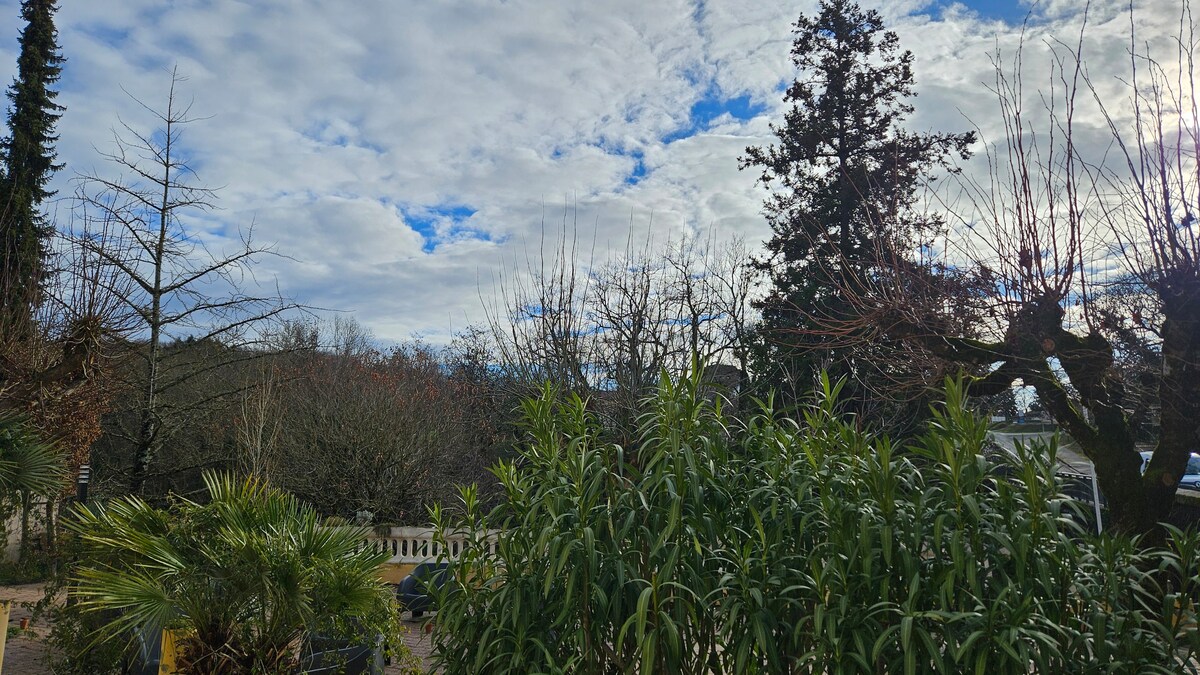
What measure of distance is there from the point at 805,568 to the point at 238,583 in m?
3.15

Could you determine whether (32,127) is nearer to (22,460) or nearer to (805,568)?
(22,460)

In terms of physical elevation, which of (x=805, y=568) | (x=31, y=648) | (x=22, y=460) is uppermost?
(x=22, y=460)

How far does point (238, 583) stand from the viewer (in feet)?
14.1

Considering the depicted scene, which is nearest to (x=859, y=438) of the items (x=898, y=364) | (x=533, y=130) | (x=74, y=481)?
(x=898, y=364)

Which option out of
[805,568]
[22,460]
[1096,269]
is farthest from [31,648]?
[1096,269]

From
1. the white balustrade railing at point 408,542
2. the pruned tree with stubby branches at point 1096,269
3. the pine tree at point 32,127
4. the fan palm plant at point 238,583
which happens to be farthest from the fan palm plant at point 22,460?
the pruned tree with stubby branches at point 1096,269

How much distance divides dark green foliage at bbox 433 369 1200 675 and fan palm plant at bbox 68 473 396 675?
117 centimetres

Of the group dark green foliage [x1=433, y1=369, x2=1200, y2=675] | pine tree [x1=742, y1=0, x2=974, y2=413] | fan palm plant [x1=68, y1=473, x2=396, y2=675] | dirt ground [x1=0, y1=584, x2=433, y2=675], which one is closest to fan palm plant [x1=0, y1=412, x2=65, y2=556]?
dirt ground [x1=0, y1=584, x2=433, y2=675]

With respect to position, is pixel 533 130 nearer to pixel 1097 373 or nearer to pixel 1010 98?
pixel 1010 98

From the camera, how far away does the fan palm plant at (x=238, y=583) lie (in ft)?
13.8

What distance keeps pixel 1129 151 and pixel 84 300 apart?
10893 mm

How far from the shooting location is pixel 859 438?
11.2 feet

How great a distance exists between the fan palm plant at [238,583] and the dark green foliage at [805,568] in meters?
1.17

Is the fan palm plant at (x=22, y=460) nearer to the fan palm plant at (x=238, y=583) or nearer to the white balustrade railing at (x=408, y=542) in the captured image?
the white balustrade railing at (x=408, y=542)
